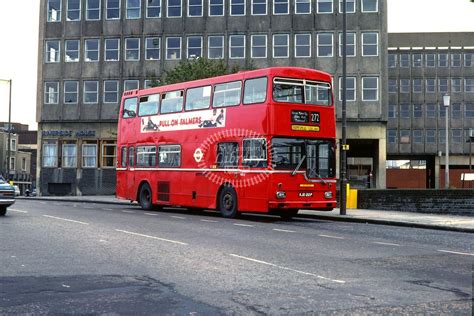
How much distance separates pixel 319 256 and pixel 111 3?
43447 millimetres

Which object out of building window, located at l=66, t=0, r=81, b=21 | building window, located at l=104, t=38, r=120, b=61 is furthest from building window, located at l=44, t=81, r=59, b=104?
building window, located at l=66, t=0, r=81, b=21

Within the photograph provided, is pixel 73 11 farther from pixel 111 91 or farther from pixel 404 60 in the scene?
pixel 404 60

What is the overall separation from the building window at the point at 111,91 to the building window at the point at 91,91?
79 cm

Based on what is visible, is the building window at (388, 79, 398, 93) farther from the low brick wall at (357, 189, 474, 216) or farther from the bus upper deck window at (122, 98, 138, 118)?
A: the bus upper deck window at (122, 98, 138, 118)

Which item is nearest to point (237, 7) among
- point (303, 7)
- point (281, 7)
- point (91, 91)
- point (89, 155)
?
point (281, 7)

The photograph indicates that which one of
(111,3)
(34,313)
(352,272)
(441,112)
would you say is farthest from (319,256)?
(441,112)

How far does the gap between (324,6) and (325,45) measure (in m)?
3.11

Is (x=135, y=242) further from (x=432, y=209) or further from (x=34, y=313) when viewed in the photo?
(x=432, y=209)

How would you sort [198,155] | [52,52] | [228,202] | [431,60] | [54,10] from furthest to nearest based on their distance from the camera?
[431,60] → [54,10] → [52,52] → [198,155] → [228,202]

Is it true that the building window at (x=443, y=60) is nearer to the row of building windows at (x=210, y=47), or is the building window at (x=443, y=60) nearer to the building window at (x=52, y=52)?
the row of building windows at (x=210, y=47)

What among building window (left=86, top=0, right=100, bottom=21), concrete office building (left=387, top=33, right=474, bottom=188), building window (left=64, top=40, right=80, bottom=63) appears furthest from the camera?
concrete office building (left=387, top=33, right=474, bottom=188)

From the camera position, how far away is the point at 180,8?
48.4 meters

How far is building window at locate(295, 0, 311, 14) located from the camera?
4603cm

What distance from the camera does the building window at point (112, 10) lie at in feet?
162
